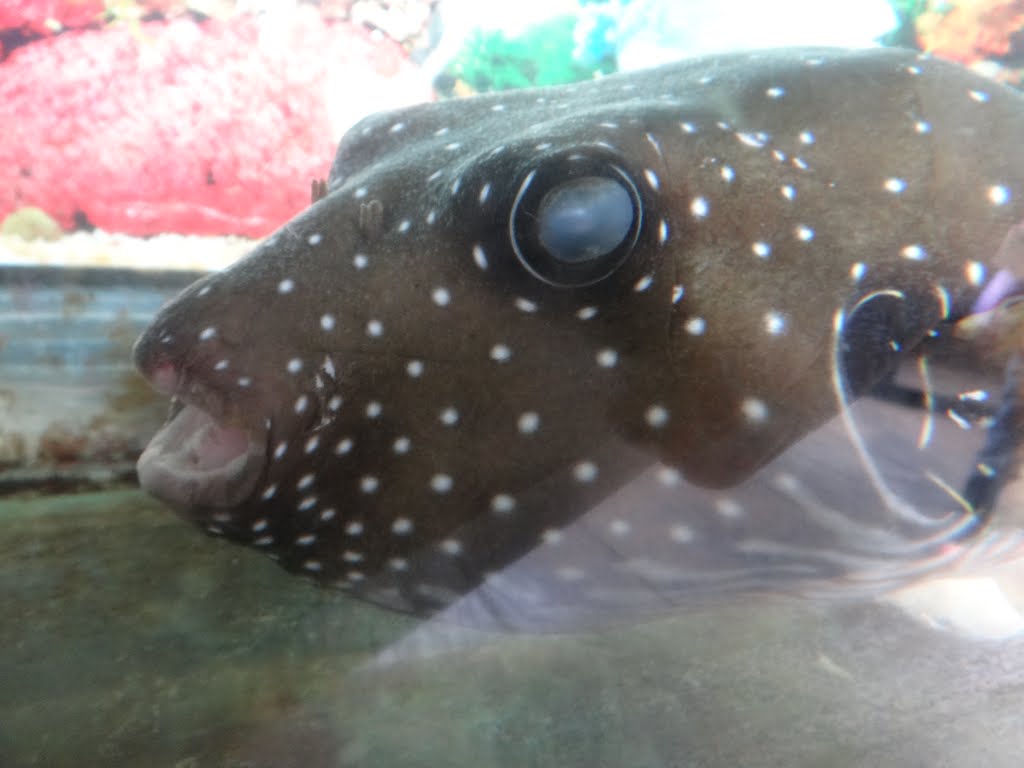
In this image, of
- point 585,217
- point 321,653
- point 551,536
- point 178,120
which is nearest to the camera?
point 585,217

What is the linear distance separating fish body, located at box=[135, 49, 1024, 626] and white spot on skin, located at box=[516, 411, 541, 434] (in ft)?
0.04

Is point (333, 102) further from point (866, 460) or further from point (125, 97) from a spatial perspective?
point (866, 460)

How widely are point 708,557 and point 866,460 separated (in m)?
0.41

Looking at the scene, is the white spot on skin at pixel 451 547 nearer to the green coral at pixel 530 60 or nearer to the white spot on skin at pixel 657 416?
the white spot on skin at pixel 657 416

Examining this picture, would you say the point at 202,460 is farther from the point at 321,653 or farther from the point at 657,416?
the point at 657,416

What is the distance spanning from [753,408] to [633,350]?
284 millimetres

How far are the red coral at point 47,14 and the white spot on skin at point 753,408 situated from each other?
665 cm

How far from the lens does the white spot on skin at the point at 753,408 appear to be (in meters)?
1.34

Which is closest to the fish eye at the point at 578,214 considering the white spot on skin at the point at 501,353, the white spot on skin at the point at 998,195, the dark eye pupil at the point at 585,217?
the dark eye pupil at the point at 585,217

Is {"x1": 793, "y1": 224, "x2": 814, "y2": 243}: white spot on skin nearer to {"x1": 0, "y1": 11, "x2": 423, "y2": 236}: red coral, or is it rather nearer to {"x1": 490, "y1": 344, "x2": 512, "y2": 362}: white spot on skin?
{"x1": 490, "y1": 344, "x2": 512, "y2": 362}: white spot on skin

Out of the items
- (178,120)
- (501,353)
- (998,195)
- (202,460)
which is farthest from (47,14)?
(998,195)

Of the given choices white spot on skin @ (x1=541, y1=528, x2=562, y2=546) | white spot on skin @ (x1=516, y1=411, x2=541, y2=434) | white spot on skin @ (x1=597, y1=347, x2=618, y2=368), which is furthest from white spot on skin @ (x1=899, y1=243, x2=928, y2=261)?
white spot on skin @ (x1=541, y1=528, x2=562, y2=546)

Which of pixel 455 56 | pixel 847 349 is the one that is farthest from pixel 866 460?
pixel 455 56

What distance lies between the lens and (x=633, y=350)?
4.44 ft
